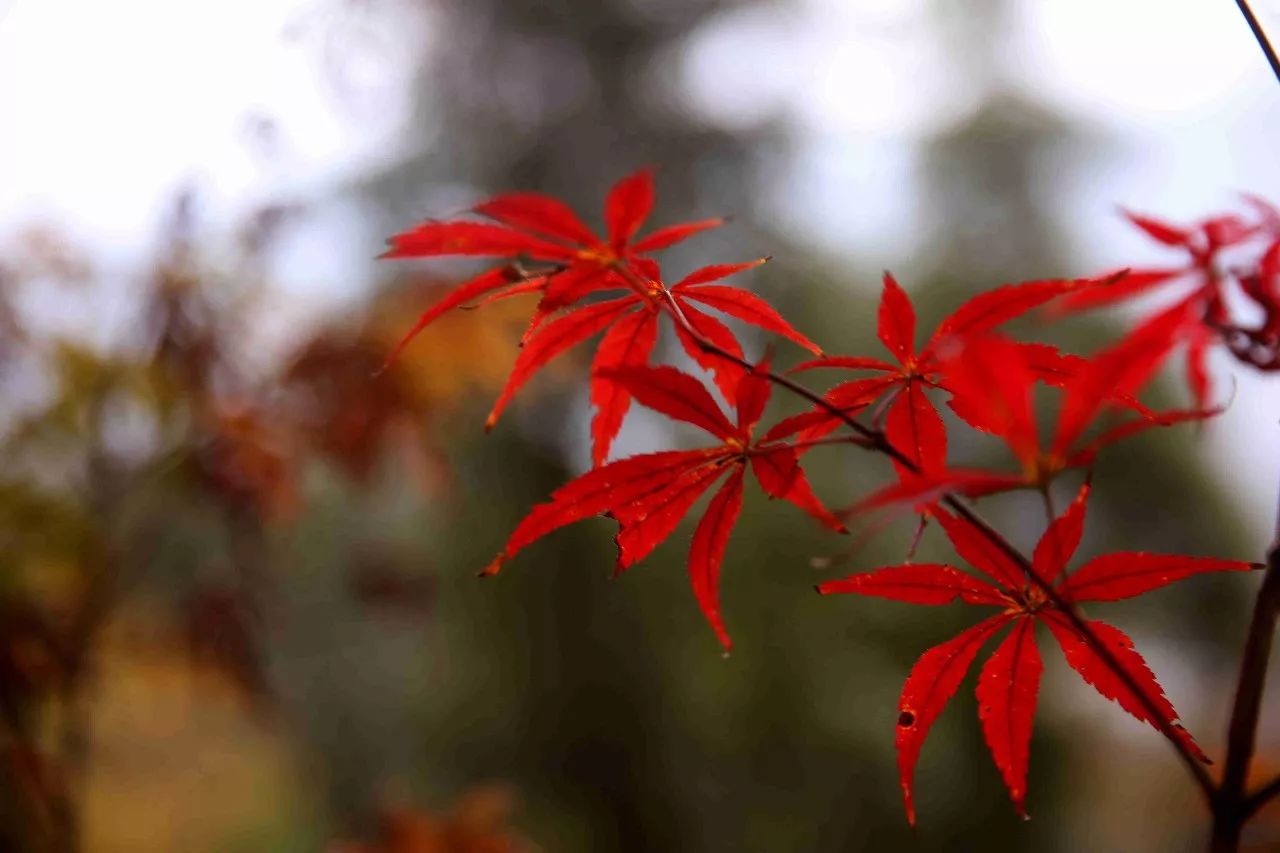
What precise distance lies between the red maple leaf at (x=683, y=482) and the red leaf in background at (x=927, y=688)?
0.26 ft

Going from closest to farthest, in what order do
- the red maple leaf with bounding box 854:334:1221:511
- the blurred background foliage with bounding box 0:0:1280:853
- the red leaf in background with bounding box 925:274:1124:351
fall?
the red maple leaf with bounding box 854:334:1221:511, the red leaf in background with bounding box 925:274:1124:351, the blurred background foliage with bounding box 0:0:1280:853

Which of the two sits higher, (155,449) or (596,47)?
(596,47)

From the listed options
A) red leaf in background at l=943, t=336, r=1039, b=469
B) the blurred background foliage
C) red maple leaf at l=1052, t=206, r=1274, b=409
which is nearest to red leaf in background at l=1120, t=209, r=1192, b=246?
red maple leaf at l=1052, t=206, r=1274, b=409

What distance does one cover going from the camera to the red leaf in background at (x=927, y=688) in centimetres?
36

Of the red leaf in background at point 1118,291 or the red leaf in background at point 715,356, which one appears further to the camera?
the red leaf in background at point 715,356

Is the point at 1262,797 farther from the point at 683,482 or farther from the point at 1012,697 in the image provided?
the point at 683,482

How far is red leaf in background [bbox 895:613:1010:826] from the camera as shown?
36 cm

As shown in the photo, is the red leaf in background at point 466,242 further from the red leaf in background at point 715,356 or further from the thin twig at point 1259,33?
the thin twig at point 1259,33

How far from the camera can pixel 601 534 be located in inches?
95.7

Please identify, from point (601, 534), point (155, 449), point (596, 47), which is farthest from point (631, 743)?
point (596, 47)

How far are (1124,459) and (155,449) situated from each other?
2.32 metres

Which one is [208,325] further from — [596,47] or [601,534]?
[596,47]

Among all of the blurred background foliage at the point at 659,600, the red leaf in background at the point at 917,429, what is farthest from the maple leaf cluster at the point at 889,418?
the blurred background foliage at the point at 659,600

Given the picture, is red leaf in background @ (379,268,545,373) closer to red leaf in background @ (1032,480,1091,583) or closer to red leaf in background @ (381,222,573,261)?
red leaf in background @ (381,222,573,261)
